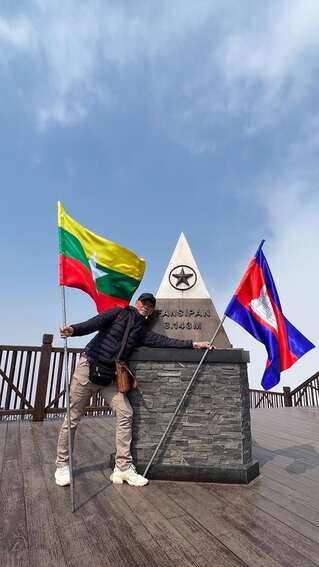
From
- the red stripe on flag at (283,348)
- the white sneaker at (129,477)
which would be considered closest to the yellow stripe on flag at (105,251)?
the red stripe on flag at (283,348)

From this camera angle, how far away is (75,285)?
3.43m

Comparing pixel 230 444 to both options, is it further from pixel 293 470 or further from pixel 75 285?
pixel 75 285

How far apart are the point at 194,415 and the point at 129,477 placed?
2.81ft

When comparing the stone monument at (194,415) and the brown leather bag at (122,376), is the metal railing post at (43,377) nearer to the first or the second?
the stone monument at (194,415)

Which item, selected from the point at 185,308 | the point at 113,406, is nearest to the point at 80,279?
the point at 113,406

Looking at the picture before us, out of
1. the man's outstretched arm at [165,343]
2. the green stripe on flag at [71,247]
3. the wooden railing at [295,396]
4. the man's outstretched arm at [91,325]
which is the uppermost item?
the green stripe on flag at [71,247]

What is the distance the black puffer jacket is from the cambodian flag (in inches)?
27.5

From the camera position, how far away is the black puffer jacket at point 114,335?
3295 millimetres

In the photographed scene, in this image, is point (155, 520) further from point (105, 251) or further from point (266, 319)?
point (105, 251)

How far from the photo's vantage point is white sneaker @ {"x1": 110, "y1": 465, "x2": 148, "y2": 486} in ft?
10.5

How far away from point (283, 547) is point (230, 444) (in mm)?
1252

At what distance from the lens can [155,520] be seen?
243 centimetres

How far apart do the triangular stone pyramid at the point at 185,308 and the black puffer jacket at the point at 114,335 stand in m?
0.59

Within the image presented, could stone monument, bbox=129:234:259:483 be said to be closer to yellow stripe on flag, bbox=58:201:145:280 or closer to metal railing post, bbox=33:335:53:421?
yellow stripe on flag, bbox=58:201:145:280
